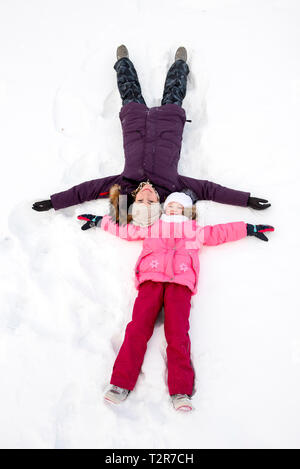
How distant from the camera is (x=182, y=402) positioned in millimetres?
1559

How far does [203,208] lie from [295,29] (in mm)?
1801

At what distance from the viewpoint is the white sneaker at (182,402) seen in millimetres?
1551

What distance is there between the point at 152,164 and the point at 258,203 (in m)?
0.77

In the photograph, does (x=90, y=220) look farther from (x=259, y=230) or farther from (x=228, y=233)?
(x=259, y=230)

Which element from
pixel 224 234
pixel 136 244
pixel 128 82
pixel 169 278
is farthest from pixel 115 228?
pixel 128 82

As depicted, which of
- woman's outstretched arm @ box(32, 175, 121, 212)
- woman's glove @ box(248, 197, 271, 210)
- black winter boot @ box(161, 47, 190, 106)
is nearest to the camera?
woman's glove @ box(248, 197, 271, 210)

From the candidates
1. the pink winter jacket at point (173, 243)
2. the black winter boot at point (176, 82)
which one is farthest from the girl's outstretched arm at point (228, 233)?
the black winter boot at point (176, 82)

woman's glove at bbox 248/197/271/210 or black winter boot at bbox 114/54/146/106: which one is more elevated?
black winter boot at bbox 114/54/146/106

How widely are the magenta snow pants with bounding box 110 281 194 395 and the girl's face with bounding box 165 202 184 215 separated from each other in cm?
47

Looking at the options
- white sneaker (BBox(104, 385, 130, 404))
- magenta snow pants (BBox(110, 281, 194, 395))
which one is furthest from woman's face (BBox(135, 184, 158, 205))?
white sneaker (BBox(104, 385, 130, 404))

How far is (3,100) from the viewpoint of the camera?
2.67m

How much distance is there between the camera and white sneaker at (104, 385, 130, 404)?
1594 millimetres

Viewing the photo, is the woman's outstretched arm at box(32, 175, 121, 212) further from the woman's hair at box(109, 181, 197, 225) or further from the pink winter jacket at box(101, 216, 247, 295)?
the pink winter jacket at box(101, 216, 247, 295)

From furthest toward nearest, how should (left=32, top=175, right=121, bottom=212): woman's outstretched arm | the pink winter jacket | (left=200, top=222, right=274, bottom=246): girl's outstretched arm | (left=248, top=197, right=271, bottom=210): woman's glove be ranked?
(left=32, top=175, right=121, bottom=212): woman's outstretched arm
(left=248, top=197, right=271, bottom=210): woman's glove
(left=200, top=222, right=274, bottom=246): girl's outstretched arm
the pink winter jacket
